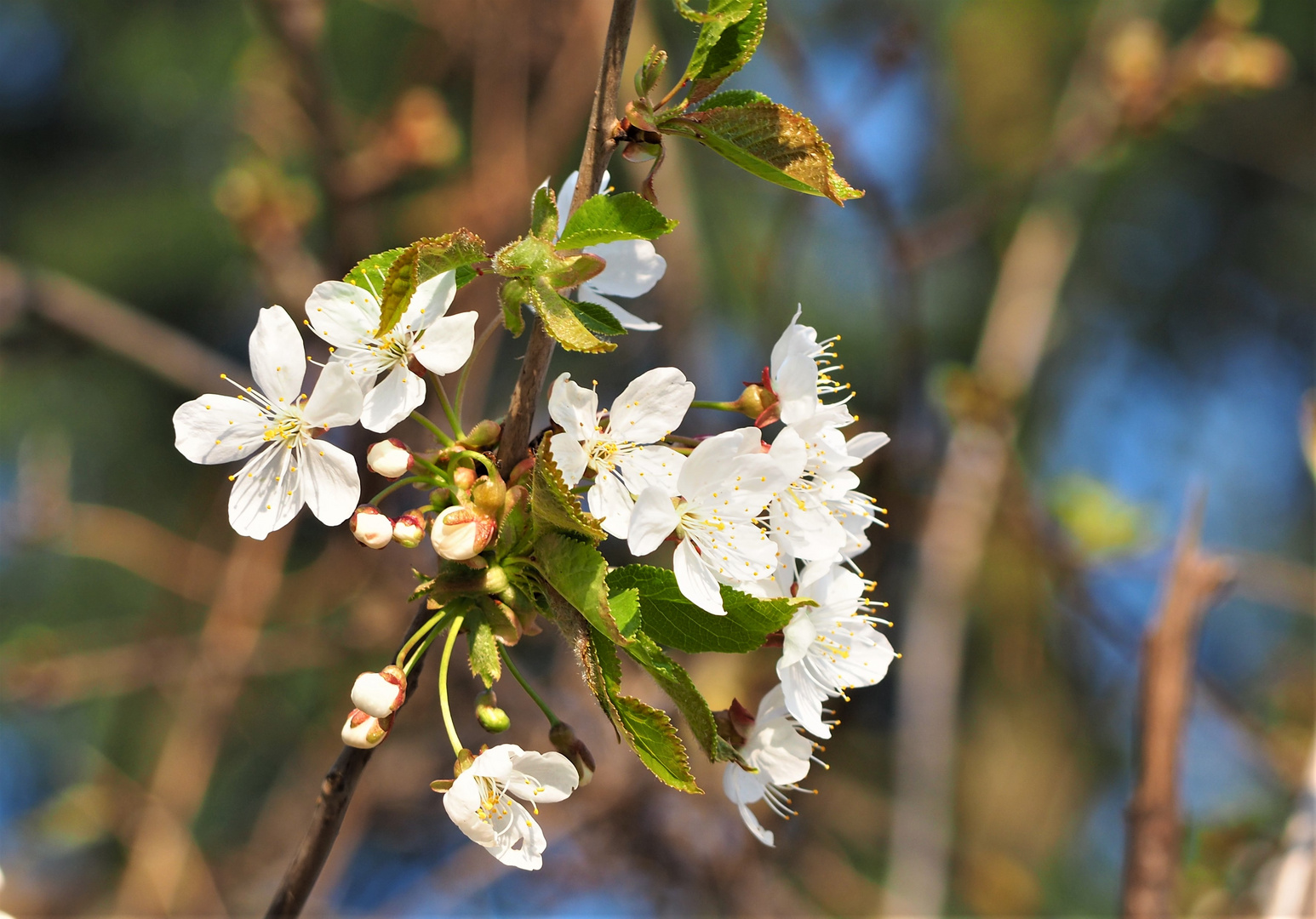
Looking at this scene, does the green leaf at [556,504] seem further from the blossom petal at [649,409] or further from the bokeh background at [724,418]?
the bokeh background at [724,418]

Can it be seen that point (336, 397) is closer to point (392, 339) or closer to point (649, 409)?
point (392, 339)

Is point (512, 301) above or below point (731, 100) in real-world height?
below

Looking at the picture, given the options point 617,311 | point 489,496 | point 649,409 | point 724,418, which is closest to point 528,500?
point 489,496

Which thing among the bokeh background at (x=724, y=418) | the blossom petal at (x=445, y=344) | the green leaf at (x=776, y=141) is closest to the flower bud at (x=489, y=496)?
the blossom petal at (x=445, y=344)

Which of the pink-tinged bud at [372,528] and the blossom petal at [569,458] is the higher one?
the blossom petal at [569,458]

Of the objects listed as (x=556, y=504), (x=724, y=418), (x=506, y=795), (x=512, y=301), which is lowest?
(x=724, y=418)

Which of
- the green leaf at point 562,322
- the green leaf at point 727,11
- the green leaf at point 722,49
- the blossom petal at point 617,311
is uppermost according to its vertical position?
the green leaf at point 727,11

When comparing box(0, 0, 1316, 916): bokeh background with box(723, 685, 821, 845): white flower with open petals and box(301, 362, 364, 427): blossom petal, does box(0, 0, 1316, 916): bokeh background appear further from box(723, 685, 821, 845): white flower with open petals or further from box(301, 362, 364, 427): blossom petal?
box(301, 362, 364, 427): blossom petal
